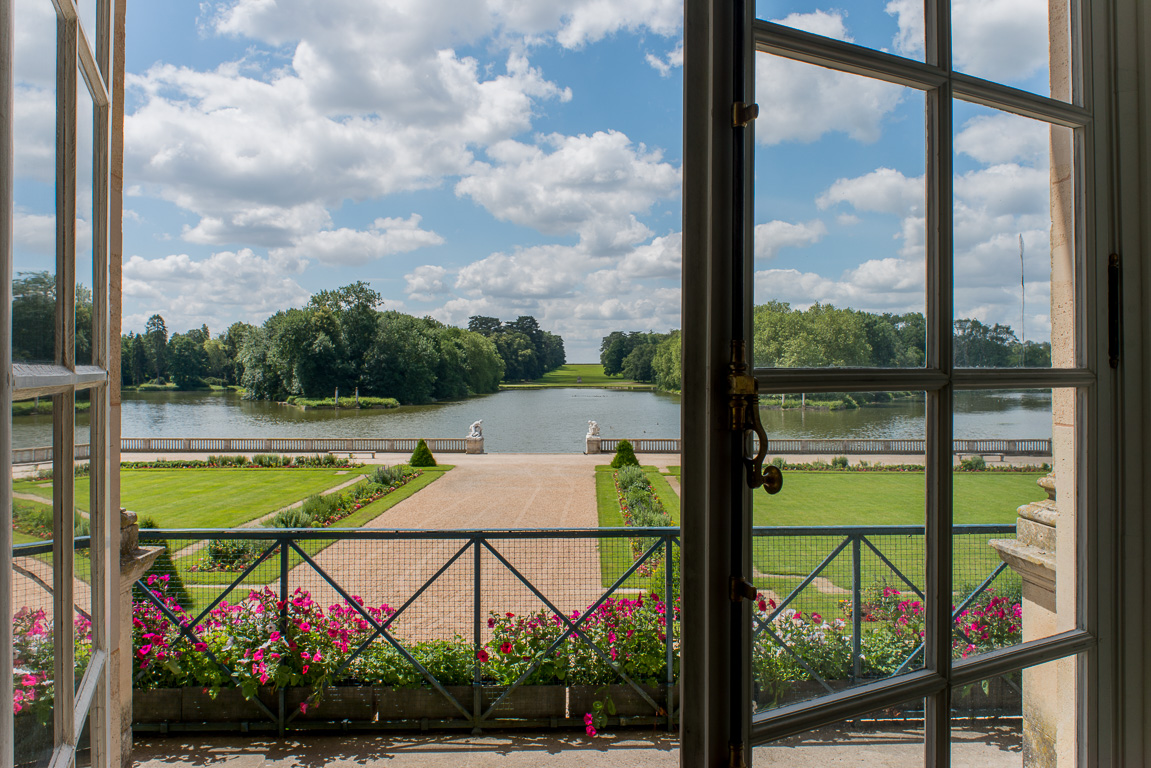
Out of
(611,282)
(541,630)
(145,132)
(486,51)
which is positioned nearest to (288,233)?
(145,132)

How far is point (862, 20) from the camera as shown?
549 mm

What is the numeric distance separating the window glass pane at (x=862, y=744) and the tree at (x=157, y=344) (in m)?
27.5

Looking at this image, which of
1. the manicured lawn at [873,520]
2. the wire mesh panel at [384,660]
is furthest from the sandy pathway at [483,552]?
the manicured lawn at [873,520]

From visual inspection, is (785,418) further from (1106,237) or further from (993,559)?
(1106,237)

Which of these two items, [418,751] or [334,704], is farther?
[334,704]

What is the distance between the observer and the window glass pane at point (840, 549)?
1.79 feet

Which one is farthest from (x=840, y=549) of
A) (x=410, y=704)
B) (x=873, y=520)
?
(x=410, y=704)

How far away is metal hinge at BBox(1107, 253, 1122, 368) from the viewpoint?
0.62 m

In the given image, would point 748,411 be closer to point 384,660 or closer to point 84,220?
point 84,220

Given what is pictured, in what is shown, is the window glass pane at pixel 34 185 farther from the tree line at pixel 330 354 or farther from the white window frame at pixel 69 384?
Result: the tree line at pixel 330 354

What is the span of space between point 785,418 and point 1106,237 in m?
0.41

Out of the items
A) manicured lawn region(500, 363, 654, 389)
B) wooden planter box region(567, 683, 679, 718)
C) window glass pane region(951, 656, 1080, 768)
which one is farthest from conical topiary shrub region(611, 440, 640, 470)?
window glass pane region(951, 656, 1080, 768)

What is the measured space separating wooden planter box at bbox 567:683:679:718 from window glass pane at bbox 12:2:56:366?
2.26m

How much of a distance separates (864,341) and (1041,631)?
379 millimetres
